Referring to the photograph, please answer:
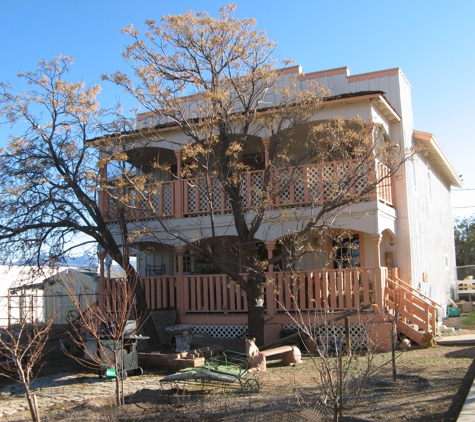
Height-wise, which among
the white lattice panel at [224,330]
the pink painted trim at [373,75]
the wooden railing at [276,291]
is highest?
the pink painted trim at [373,75]

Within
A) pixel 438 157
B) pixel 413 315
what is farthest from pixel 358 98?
pixel 438 157

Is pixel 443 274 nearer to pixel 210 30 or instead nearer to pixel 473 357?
pixel 473 357

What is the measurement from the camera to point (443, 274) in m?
22.9

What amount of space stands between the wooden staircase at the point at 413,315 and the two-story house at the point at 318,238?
0.03m

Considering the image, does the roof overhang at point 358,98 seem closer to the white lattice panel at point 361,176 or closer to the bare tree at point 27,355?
the white lattice panel at point 361,176

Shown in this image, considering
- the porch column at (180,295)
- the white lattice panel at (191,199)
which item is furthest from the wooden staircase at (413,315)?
the white lattice panel at (191,199)

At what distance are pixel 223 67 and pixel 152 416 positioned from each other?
27.8 ft

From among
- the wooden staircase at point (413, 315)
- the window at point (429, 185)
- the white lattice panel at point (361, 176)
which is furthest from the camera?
the window at point (429, 185)

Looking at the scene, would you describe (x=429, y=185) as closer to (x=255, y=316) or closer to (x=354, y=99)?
(x=354, y=99)

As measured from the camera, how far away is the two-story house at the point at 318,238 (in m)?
14.3

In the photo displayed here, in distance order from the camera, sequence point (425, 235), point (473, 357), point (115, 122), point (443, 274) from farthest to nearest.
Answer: point (443, 274)
point (425, 235)
point (115, 122)
point (473, 357)

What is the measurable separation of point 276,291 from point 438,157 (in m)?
11.1

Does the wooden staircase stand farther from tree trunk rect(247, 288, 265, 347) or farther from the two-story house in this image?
tree trunk rect(247, 288, 265, 347)

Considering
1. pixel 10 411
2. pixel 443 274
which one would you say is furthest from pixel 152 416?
pixel 443 274
